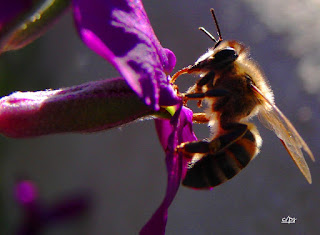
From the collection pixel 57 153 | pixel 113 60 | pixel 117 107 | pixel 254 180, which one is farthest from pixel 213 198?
pixel 113 60

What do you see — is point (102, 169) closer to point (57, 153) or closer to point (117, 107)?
point (57, 153)

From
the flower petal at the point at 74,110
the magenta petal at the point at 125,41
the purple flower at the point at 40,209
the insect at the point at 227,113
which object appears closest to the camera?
the magenta petal at the point at 125,41

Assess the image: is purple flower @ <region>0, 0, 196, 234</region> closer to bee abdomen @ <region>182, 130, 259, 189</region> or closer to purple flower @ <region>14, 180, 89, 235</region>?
bee abdomen @ <region>182, 130, 259, 189</region>

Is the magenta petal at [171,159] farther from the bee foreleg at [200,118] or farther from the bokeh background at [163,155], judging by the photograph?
the bokeh background at [163,155]

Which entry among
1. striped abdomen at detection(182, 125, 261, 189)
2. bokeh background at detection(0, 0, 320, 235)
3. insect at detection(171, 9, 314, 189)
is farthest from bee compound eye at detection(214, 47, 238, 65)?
bokeh background at detection(0, 0, 320, 235)

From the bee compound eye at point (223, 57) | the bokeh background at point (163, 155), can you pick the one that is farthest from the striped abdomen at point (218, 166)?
the bokeh background at point (163, 155)
